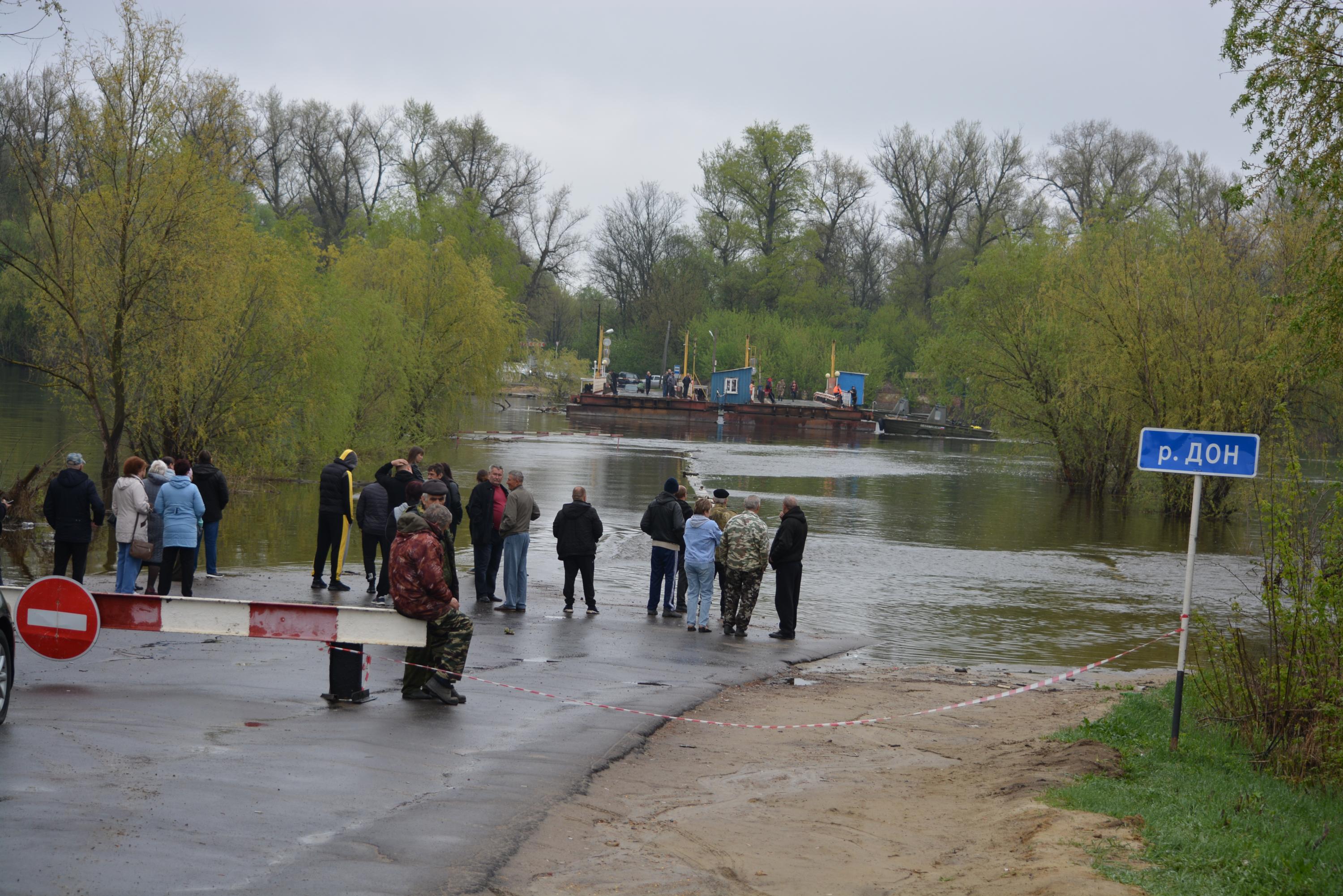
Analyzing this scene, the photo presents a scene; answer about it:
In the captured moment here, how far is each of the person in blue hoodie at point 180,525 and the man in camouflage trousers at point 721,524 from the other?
616 cm

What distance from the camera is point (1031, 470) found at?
170 feet

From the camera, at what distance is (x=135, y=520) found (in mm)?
13859

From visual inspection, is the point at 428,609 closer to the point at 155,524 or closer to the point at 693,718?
the point at 693,718

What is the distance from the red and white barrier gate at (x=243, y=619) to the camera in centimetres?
925

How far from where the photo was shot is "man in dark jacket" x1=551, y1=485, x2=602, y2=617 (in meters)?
15.4

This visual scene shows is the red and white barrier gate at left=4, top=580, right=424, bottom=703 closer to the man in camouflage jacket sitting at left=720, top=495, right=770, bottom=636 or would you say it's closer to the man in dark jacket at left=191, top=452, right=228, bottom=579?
the man in dark jacket at left=191, top=452, right=228, bottom=579

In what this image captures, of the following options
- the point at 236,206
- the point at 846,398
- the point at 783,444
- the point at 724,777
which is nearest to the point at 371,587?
the point at 724,777

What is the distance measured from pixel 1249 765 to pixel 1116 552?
62.4 feet

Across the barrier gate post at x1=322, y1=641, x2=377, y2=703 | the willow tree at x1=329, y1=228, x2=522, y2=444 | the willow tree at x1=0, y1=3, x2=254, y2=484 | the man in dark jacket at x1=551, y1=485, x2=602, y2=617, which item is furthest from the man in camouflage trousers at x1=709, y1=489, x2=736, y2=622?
the willow tree at x1=329, y1=228, x2=522, y2=444

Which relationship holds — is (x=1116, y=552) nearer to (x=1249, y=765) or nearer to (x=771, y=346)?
(x=1249, y=765)

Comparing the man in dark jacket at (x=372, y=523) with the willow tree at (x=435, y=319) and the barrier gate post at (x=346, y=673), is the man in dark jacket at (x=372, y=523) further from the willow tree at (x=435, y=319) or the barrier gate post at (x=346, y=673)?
the willow tree at (x=435, y=319)

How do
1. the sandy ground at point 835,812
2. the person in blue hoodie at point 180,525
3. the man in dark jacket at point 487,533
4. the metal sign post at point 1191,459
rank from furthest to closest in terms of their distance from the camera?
the man in dark jacket at point 487,533 → the person in blue hoodie at point 180,525 → the metal sign post at point 1191,459 → the sandy ground at point 835,812

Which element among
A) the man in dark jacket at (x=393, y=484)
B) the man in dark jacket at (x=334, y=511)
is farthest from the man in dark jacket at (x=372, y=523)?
the man in dark jacket at (x=334, y=511)

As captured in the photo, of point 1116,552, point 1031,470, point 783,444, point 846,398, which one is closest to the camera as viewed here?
point 1116,552
